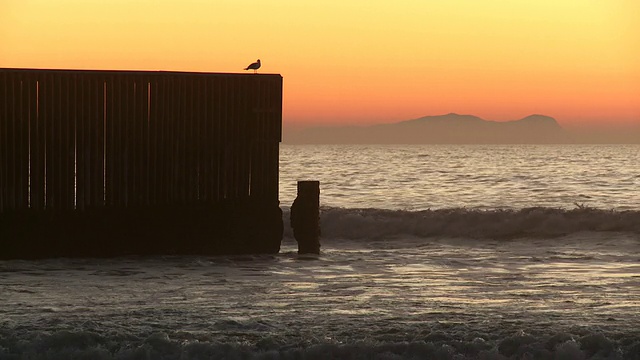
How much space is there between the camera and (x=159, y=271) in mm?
18484

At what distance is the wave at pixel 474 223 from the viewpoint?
28.7m

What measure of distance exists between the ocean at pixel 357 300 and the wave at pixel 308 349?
0.02 m

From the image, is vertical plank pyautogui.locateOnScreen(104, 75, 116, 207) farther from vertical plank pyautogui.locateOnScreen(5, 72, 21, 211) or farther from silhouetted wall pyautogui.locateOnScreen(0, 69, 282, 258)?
vertical plank pyautogui.locateOnScreen(5, 72, 21, 211)

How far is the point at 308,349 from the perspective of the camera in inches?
462

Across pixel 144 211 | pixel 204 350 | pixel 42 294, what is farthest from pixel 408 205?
pixel 204 350

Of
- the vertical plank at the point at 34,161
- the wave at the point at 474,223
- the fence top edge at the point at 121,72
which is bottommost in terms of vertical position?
the wave at the point at 474,223

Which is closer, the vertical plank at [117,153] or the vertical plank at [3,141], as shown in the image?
the vertical plank at [3,141]

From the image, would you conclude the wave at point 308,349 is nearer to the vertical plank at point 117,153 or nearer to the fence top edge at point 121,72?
the vertical plank at point 117,153

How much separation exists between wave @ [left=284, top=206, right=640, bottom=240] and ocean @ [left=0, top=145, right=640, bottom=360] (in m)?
0.11

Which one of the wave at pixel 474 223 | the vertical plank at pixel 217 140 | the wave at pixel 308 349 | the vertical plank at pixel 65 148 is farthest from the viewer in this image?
the wave at pixel 474 223

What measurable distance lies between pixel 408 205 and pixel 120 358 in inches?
1070

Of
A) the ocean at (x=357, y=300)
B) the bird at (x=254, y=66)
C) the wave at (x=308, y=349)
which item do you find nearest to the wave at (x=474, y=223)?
the ocean at (x=357, y=300)

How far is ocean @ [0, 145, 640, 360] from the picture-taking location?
38.8 ft

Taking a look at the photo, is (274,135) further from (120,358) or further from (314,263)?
(120,358)
